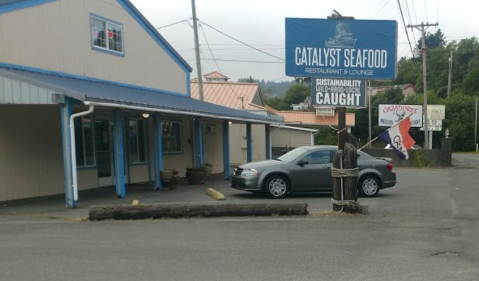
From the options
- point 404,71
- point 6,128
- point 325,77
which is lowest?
point 6,128

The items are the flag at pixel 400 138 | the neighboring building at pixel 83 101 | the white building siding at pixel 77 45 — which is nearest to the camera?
the neighboring building at pixel 83 101

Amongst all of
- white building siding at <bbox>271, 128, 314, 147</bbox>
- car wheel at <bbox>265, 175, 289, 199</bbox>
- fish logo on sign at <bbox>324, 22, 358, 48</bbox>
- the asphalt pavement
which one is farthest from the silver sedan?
white building siding at <bbox>271, 128, 314, 147</bbox>

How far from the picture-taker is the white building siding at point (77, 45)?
40.9ft

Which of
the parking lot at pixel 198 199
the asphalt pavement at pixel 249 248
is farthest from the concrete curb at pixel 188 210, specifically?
the parking lot at pixel 198 199

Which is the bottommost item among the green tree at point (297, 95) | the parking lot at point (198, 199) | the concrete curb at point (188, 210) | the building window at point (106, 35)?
the parking lot at point (198, 199)

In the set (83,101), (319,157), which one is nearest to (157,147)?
(83,101)

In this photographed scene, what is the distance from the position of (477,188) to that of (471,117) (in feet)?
168

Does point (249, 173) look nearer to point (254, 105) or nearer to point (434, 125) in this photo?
point (254, 105)

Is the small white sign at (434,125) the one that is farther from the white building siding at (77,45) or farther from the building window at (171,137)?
the white building siding at (77,45)

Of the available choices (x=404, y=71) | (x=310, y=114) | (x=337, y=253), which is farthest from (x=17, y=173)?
(x=404, y=71)

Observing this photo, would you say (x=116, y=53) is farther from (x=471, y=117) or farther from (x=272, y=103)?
(x=272, y=103)

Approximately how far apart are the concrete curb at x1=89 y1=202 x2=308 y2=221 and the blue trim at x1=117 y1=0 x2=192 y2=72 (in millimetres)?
9673

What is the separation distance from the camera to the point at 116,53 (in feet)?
53.9

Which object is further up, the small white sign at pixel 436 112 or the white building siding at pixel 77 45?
the white building siding at pixel 77 45
